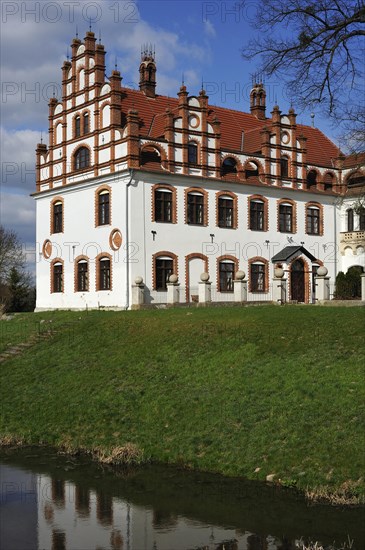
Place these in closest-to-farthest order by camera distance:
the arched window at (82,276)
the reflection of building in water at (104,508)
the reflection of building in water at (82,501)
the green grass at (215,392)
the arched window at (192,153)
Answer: the reflection of building in water at (104,508), the reflection of building in water at (82,501), the green grass at (215,392), the arched window at (192,153), the arched window at (82,276)

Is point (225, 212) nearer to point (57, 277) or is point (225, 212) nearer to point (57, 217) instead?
point (57, 217)

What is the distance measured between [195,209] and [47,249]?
32.9 feet

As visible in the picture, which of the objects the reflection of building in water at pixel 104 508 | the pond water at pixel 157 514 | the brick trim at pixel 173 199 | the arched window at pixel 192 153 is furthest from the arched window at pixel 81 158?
the reflection of building in water at pixel 104 508

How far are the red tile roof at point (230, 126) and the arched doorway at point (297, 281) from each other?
7523 millimetres

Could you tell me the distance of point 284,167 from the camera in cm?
4441

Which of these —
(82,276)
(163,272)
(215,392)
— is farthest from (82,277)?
(215,392)

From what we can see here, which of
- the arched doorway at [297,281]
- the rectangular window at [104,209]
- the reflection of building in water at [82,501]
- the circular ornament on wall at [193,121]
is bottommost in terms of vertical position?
the reflection of building in water at [82,501]

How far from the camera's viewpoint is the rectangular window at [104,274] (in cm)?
3841

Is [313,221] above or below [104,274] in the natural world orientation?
above

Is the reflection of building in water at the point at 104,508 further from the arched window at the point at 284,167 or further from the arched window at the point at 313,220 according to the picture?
the arched window at the point at 313,220

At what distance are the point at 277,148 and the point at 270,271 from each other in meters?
7.74

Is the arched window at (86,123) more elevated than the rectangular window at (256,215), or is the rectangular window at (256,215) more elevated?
the arched window at (86,123)

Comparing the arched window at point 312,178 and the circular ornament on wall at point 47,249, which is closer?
the circular ornament on wall at point 47,249

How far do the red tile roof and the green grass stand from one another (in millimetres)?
17047
